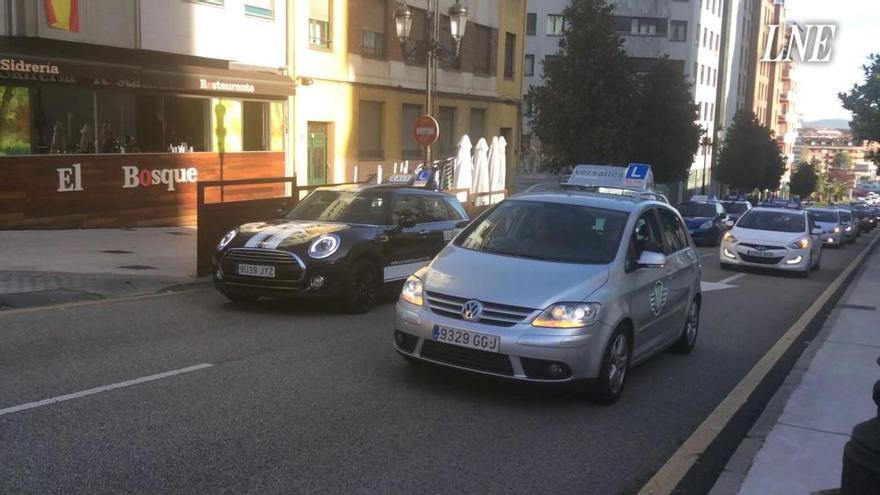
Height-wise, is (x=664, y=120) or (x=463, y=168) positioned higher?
(x=664, y=120)

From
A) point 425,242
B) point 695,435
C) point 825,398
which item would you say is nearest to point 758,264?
point 425,242

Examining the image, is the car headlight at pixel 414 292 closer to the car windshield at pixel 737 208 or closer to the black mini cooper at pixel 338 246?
the black mini cooper at pixel 338 246

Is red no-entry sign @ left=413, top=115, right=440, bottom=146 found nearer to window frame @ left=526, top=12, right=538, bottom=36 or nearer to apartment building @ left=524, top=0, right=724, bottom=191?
apartment building @ left=524, top=0, right=724, bottom=191

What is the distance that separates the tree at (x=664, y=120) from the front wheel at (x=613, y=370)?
33.5 m

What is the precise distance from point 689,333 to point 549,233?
2501 millimetres

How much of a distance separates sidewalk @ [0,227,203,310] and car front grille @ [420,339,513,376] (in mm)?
5644

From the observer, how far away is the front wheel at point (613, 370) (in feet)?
20.9

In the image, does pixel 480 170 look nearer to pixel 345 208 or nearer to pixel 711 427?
pixel 345 208

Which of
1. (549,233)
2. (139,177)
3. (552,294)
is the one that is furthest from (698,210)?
(552,294)

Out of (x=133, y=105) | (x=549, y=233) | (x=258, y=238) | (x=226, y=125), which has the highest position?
(x=133, y=105)

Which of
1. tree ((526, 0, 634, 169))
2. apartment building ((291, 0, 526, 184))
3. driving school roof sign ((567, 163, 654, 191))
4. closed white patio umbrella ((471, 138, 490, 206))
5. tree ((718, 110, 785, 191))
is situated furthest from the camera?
tree ((718, 110, 785, 191))

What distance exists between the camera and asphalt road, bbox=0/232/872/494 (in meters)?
4.78

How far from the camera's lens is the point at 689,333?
884cm

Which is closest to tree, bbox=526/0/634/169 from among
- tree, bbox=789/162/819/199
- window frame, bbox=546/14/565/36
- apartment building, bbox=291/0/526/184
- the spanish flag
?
apartment building, bbox=291/0/526/184
